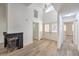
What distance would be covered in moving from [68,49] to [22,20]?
42.6 inches

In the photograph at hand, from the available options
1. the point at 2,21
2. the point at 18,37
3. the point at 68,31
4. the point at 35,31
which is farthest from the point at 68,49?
the point at 2,21

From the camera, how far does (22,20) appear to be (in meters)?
2.09

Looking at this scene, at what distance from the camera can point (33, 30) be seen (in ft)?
7.05

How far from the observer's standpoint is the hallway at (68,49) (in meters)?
1.95

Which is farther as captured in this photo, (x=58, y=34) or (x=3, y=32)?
(x=58, y=34)

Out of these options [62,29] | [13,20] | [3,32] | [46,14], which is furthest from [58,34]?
[3,32]

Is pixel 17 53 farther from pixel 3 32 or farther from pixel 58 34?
pixel 58 34

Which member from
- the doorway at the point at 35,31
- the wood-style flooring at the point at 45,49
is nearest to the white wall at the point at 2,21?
the wood-style flooring at the point at 45,49

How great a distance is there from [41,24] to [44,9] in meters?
0.31

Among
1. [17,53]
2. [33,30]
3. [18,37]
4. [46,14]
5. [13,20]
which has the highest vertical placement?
[46,14]

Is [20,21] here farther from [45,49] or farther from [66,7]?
[66,7]

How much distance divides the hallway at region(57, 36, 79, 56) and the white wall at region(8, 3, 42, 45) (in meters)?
0.65

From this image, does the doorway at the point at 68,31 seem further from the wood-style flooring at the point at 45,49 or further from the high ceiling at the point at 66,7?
the high ceiling at the point at 66,7

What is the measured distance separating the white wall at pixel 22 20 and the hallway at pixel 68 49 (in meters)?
0.65
